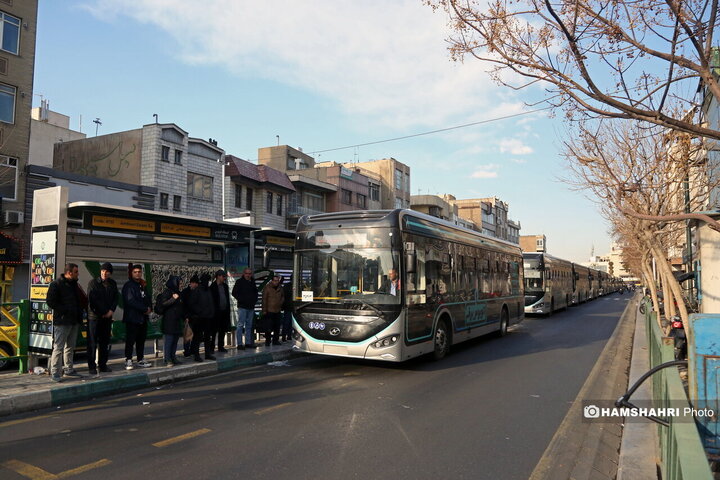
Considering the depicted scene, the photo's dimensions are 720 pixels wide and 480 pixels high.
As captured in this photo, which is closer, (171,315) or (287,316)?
(171,315)

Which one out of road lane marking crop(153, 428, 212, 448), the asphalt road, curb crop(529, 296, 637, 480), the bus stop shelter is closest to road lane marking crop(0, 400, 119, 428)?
the asphalt road

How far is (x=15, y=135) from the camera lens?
20.4 meters

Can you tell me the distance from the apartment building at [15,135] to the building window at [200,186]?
9066 millimetres

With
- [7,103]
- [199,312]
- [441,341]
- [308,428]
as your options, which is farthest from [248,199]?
[308,428]

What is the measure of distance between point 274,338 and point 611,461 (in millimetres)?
8486

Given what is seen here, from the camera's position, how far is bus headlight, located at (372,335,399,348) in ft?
29.5

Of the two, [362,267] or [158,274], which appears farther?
[158,274]

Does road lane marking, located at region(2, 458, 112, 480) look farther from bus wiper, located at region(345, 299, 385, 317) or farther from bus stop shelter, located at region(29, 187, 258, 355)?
bus wiper, located at region(345, 299, 385, 317)

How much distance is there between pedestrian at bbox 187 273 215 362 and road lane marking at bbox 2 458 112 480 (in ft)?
15.9

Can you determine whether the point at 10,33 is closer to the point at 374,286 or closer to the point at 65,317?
the point at 65,317

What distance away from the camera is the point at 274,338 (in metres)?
12.2

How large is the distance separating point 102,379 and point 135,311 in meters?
1.35

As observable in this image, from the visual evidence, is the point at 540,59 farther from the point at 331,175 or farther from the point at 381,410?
the point at 331,175

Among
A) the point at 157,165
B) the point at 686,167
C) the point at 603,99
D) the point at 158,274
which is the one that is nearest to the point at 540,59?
the point at 603,99
